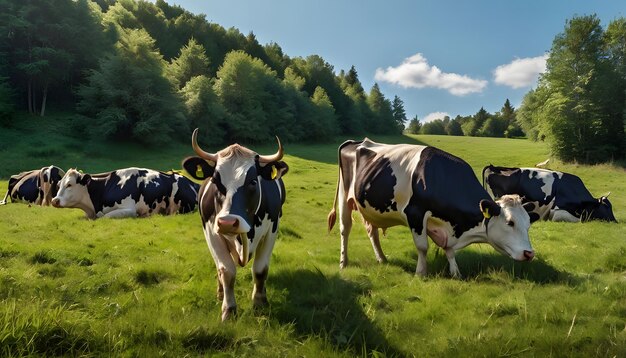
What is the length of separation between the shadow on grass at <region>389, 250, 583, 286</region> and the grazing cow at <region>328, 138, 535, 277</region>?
0.30 m

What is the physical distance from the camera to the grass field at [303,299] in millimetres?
3549

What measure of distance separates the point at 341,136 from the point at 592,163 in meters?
43.9

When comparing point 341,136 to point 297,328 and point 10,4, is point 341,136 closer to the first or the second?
point 10,4

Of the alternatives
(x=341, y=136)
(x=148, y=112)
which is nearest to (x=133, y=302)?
(x=148, y=112)

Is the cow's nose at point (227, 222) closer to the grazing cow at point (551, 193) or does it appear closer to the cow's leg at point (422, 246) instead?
the cow's leg at point (422, 246)

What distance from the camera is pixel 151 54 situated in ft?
126

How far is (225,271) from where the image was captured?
15.1ft

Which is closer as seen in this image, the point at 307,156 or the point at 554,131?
the point at 554,131

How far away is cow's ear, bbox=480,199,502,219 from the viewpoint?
241 inches

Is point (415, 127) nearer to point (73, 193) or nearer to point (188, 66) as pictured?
point (188, 66)

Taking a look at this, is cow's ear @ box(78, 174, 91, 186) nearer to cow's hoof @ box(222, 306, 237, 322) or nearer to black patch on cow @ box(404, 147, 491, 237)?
cow's hoof @ box(222, 306, 237, 322)

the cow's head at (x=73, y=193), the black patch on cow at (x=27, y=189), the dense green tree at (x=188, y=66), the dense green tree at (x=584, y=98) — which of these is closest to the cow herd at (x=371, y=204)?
the cow's head at (x=73, y=193)

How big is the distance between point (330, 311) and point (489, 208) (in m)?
3.05

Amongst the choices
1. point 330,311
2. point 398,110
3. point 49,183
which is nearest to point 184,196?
point 49,183
